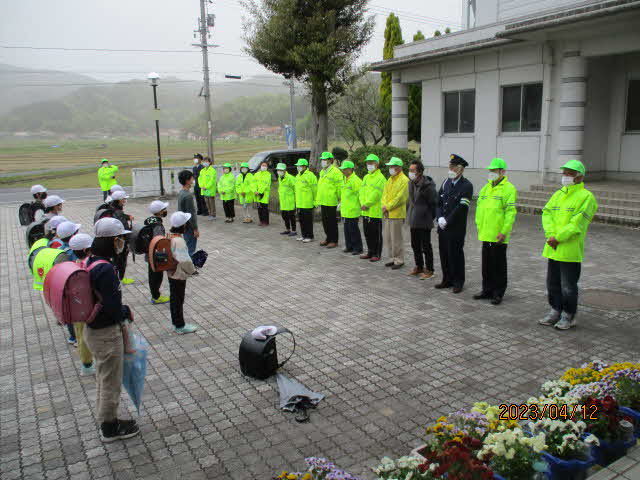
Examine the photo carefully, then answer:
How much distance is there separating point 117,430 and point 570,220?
544 centimetres

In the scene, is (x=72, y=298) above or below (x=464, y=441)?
A: above

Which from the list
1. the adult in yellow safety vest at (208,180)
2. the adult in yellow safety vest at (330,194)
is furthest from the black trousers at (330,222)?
the adult in yellow safety vest at (208,180)

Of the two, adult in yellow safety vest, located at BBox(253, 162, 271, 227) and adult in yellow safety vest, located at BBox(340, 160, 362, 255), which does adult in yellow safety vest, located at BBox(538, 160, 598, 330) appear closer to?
adult in yellow safety vest, located at BBox(340, 160, 362, 255)

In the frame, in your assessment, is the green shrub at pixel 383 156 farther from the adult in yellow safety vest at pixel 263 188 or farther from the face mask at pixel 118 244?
the face mask at pixel 118 244

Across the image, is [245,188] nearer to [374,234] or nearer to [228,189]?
[228,189]

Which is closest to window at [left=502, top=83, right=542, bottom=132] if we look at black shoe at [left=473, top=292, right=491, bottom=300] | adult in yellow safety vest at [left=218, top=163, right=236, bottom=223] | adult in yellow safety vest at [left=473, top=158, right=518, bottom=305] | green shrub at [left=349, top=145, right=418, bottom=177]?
green shrub at [left=349, top=145, right=418, bottom=177]

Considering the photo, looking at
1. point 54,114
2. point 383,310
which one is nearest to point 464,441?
point 383,310

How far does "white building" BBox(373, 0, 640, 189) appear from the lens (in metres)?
14.2

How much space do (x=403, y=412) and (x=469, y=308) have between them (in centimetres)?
319

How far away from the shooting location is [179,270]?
6559 millimetres

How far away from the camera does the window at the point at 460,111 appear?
60.7 ft

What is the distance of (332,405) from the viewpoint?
16.3 feet

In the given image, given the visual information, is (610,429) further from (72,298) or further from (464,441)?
(72,298)

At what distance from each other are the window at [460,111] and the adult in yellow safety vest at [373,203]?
9587mm
